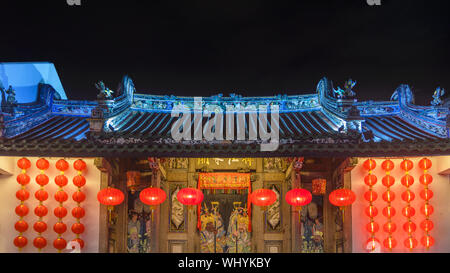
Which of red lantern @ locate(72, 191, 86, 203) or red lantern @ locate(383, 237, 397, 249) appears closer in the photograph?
red lantern @ locate(383, 237, 397, 249)

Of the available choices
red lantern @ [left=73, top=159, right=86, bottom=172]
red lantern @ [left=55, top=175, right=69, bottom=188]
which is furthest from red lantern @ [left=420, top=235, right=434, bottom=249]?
red lantern @ [left=55, top=175, right=69, bottom=188]

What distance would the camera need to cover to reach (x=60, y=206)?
27.5ft

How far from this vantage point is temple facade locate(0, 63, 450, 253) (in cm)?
763

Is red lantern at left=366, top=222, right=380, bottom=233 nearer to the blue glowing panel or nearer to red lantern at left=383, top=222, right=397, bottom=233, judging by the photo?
red lantern at left=383, top=222, right=397, bottom=233

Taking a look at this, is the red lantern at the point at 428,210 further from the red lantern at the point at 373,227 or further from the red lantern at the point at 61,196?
the red lantern at the point at 61,196

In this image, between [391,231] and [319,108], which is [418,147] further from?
[319,108]

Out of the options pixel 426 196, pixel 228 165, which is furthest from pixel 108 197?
pixel 426 196

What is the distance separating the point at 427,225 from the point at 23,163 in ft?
24.4

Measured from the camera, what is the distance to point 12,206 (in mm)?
8422

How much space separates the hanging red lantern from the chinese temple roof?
120 cm

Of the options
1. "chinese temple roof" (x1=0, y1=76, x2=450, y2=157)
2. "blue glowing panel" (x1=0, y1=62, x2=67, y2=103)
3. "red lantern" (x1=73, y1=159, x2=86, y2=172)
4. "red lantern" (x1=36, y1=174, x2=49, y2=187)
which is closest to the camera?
"chinese temple roof" (x1=0, y1=76, x2=450, y2=157)

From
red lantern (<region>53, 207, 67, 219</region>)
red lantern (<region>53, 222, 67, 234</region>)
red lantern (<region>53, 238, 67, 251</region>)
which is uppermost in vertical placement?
red lantern (<region>53, 207, 67, 219</region>)
